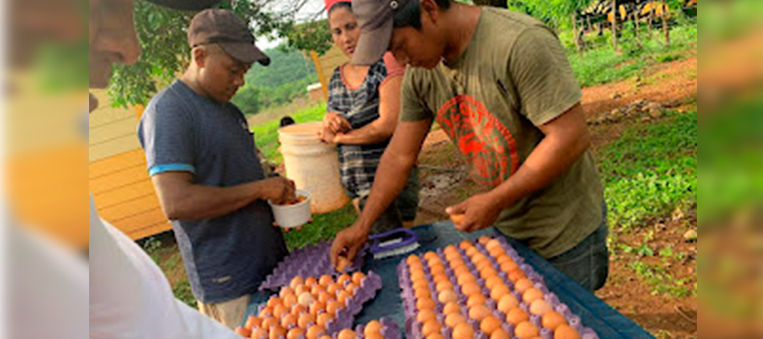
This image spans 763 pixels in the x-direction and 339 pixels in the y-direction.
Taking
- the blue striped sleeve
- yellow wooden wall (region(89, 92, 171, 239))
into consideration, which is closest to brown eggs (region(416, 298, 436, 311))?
the blue striped sleeve

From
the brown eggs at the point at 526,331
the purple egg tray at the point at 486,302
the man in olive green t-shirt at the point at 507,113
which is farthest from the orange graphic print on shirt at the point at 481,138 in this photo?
the brown eggs at the point at 526,331

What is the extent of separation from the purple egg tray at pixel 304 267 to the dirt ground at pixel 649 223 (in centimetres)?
146

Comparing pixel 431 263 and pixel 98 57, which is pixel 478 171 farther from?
pixel 98 57

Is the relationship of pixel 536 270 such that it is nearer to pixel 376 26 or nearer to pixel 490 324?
pixel 490 324

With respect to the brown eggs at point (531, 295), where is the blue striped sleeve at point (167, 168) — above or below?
above

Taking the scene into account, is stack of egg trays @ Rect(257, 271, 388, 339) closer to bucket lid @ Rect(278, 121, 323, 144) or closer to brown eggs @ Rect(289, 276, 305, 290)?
brown eggs @ Rect(289, 276, 305, 290)

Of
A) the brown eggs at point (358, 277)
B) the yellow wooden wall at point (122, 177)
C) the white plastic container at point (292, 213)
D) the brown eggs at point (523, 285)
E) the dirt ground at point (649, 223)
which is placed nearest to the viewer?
the brown eggs at point (523, 285)

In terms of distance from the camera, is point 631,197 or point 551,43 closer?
point 551,43

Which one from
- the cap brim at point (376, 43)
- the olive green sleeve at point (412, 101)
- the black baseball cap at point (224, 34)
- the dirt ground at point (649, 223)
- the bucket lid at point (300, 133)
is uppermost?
the black baseball cap at point (224, 34)

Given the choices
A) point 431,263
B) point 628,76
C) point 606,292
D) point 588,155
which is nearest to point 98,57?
point 431,263

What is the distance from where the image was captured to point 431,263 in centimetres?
222

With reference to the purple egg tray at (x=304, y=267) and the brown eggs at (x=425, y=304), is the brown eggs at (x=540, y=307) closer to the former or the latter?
the brown eggs at (x=425, y=304)

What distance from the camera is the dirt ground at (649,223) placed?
3527 mm

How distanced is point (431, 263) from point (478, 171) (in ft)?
1.66
